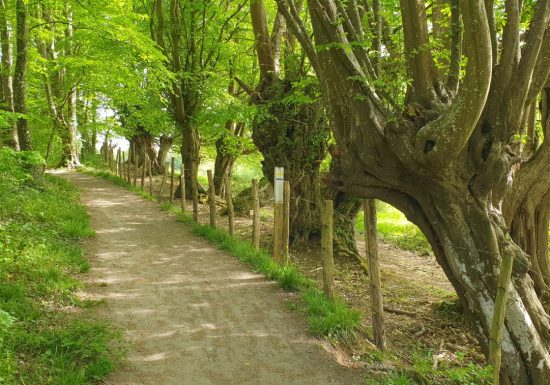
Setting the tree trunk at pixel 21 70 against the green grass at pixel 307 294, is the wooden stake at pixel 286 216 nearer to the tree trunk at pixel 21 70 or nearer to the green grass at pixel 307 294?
the green grass at pixel 307 294

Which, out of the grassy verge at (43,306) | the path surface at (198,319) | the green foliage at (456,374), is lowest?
the green foliage at (456,374)

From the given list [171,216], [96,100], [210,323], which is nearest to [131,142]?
[96,100]

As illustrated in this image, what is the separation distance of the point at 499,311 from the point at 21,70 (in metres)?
12.1

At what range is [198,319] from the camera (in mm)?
5832

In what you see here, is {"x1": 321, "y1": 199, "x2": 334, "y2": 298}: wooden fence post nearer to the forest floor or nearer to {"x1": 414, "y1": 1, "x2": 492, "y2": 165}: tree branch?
the forest floor

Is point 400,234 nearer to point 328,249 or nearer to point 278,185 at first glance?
point 278,185

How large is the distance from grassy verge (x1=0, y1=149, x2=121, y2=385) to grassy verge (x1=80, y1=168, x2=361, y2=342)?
2.53 m

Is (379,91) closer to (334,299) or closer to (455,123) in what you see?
(455,123)

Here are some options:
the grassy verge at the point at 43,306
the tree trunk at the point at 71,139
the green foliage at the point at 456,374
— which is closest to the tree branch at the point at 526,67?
the green foliage at the point at 456,374

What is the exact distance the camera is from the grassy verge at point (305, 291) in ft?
18.4

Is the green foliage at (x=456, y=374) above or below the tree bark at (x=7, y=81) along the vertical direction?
below

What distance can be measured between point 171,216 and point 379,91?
865cm

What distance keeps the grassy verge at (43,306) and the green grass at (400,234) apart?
8.11 metres

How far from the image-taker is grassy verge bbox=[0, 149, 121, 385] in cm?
406
